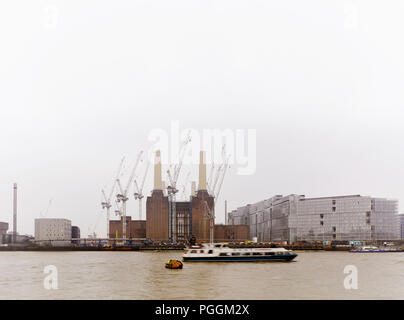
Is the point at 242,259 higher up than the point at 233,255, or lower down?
lower down

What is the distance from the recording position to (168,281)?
173 feet

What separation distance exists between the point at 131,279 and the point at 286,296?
21.4 meters

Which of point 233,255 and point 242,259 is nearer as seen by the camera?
point 242,259

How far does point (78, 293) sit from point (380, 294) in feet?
86.3

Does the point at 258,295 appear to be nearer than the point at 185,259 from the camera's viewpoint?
A: Yes

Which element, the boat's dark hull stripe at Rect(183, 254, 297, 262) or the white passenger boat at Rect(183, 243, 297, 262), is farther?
the white passenger boat at Rect(183, 243, 297, 262)

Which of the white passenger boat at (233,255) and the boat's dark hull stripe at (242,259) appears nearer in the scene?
the boat's dark hull stripe at (242,259)

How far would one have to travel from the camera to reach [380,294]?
1694 inches
